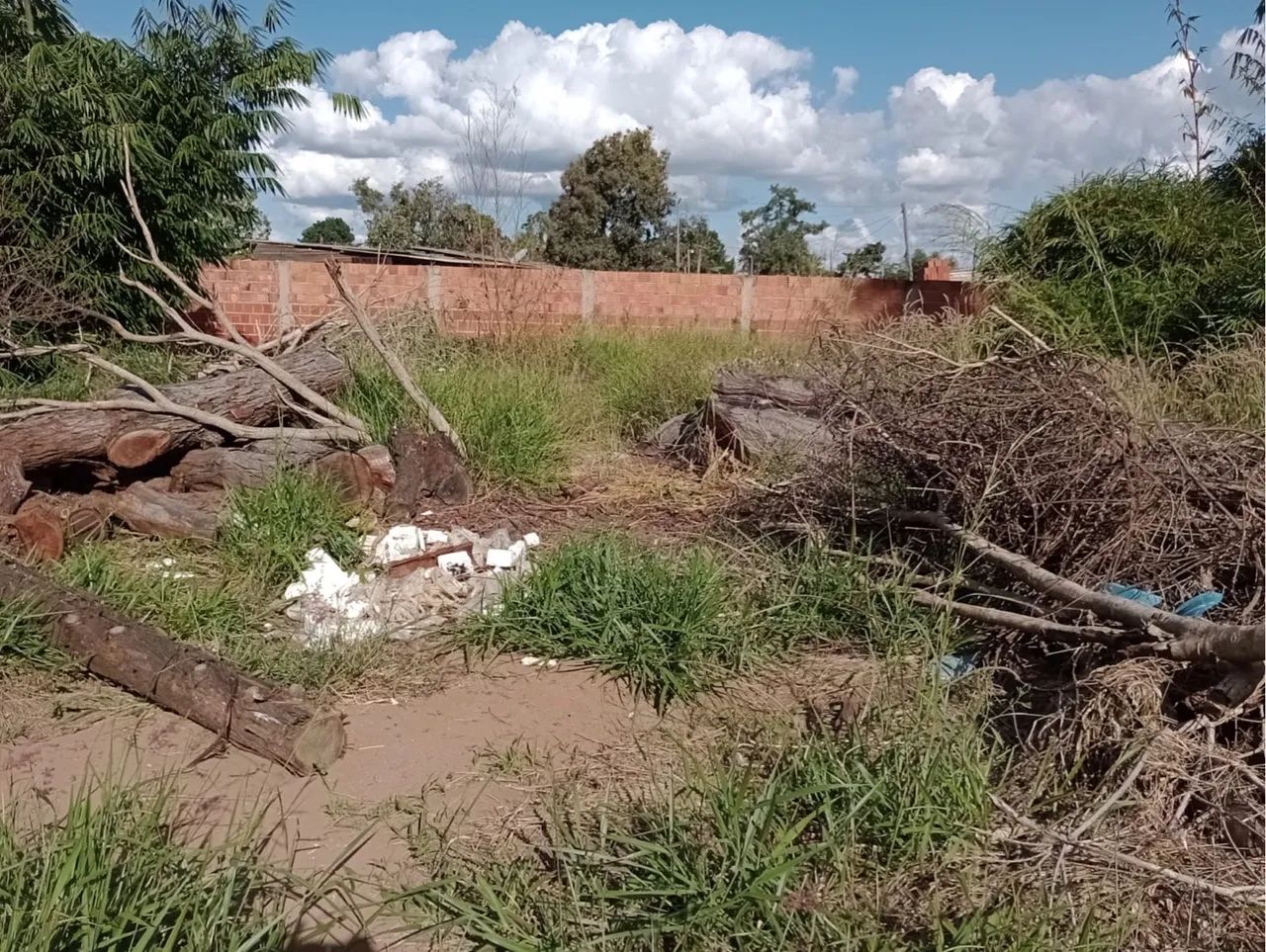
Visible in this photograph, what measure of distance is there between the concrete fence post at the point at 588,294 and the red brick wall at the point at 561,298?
0.5 inches

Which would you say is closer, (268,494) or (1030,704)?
(1030,704)

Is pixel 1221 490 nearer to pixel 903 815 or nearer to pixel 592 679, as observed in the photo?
pixel 903 815

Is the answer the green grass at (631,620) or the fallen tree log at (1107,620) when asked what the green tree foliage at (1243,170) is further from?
the green grass at (631,620)

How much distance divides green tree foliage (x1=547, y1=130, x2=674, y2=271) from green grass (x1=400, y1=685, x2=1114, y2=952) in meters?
24.5

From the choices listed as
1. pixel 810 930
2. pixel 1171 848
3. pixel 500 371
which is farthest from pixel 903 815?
pixel 500 371

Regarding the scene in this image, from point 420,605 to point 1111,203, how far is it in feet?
24.7

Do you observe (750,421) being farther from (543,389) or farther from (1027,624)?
Result: (1027,624)

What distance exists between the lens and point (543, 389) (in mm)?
7098

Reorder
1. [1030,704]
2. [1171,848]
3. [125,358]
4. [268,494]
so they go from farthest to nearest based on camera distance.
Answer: [125,358]
[268,494]
[1030,704]
[1171,848]

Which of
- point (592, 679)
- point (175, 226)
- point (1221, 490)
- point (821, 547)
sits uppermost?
point (175, 226)

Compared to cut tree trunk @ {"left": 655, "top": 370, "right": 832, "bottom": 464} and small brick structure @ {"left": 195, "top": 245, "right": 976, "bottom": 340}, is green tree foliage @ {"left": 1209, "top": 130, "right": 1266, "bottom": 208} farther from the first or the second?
cut tree trunk @ {"left": 655, "top": 370, "right": 832, "bottom": 464}

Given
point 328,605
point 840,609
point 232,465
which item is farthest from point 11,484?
point 840,609

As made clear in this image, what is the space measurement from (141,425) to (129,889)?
13.2 feet

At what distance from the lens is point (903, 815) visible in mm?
2453
